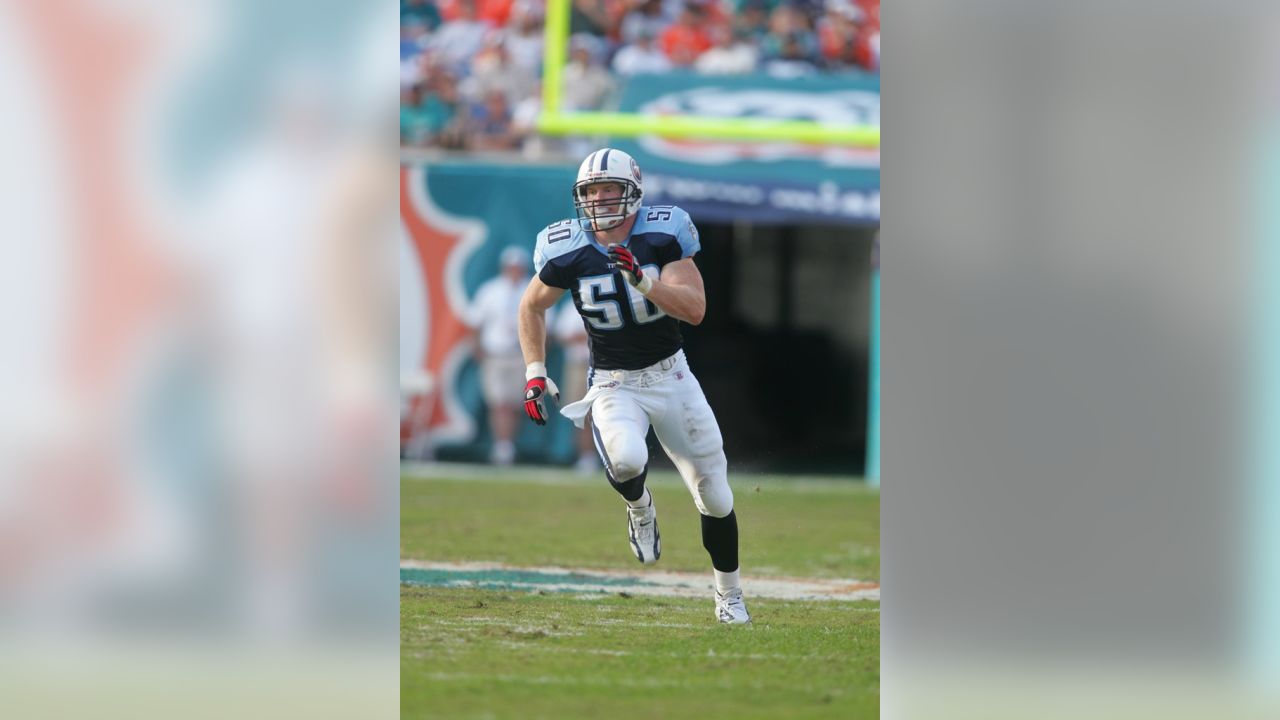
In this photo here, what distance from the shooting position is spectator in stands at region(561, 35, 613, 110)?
27.2 feet

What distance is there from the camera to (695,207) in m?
7.66

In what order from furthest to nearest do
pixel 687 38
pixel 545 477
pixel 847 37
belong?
pixel 687 38
pixel 847 37
pixel 545 477

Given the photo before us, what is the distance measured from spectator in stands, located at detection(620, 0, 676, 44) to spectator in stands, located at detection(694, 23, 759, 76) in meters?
0.35

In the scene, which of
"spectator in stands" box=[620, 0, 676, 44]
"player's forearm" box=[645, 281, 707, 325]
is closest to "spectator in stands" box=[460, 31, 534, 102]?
"spectator in stands" box=[620, 0, 676, 44]

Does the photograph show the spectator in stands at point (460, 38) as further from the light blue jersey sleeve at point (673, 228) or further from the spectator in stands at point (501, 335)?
the light blue jersey sleeve at point (673, 228)

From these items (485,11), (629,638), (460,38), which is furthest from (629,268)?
(485,11)

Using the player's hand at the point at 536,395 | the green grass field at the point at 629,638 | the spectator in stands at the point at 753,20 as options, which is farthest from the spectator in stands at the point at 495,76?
the player's hand at the point at 536,395

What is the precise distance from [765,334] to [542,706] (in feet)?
18.8

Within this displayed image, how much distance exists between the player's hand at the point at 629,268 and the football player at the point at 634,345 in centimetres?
11

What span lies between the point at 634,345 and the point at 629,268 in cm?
42
